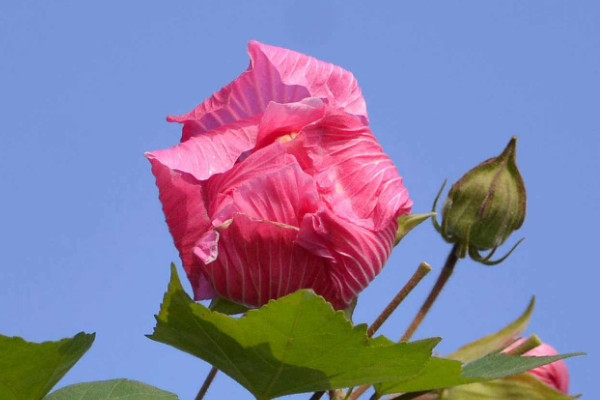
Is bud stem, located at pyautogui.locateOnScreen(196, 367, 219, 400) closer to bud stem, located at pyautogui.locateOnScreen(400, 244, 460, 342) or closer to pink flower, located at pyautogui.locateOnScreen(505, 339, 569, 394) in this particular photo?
bud stem, located at pyautogui.locateOnScreen(400, 244, 460, 342)

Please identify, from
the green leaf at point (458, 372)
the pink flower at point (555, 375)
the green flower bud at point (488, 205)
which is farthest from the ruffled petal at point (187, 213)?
the pink flower at point (555, 375)

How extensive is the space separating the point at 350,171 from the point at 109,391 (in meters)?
0.59

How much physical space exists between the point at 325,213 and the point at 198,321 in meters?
0.27

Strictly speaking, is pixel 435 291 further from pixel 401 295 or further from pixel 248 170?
pixel 248 170

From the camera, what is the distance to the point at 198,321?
126 centimetres

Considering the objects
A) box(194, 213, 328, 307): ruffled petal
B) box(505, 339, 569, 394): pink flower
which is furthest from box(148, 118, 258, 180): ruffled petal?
box(505, 339, 569, 394): pink flower

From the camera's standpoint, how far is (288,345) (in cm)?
123

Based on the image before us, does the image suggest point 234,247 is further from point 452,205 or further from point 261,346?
point 452,205

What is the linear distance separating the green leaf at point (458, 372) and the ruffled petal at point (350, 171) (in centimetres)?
26

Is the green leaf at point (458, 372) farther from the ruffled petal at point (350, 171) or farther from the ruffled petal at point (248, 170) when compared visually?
the ruffled petal at point (248, 170)

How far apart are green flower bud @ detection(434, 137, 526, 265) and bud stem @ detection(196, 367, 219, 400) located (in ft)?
1.99

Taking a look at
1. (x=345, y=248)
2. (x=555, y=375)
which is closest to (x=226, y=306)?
(x=345, y=248)

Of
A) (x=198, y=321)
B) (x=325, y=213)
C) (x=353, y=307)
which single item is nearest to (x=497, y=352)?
(x=353, y=307)

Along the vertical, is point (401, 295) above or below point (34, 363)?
above
